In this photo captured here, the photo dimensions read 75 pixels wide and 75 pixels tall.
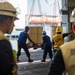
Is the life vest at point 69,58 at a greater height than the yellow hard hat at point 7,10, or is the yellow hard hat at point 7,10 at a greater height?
the yellow hard hat at point 7,10

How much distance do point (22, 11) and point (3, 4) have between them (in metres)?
14.7

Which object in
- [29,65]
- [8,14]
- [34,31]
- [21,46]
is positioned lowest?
[29,65]

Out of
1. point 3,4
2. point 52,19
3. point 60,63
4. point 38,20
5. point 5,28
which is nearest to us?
point 60,63

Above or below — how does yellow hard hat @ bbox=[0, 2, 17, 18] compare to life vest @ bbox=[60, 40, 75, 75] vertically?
above

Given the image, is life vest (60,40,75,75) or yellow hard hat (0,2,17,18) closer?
life vest (60,40,75,75)

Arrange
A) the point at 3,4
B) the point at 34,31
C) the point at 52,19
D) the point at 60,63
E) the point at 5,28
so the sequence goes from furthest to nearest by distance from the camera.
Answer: the point at 52,19 → the point at 34,31 → the point at 3,4 → the point at 5,28 → the point at 60,63

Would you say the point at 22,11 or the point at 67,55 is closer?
the point at 67,55

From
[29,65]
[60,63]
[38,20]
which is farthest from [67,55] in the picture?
[38,20]

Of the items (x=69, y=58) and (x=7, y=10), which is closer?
(x=69, y=58)

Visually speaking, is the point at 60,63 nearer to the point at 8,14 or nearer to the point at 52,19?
the point at 8,14

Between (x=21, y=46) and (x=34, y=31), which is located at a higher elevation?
(x=34, y=31)

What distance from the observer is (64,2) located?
10258 millimetres

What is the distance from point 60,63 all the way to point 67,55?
0.08m

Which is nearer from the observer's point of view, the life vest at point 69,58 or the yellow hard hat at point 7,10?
the life vest at point 69,58
